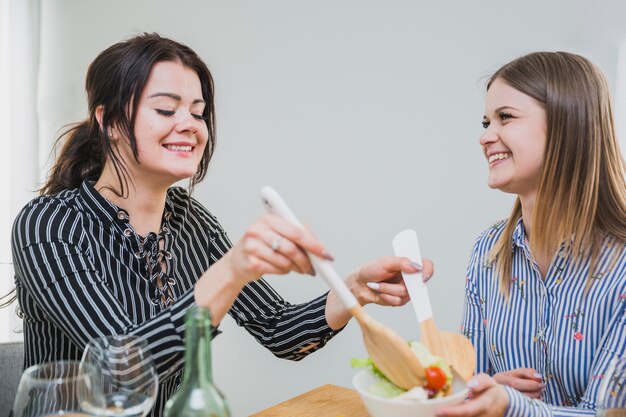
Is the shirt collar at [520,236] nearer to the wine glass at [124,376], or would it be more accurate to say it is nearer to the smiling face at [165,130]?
the smiling face at [165,130]

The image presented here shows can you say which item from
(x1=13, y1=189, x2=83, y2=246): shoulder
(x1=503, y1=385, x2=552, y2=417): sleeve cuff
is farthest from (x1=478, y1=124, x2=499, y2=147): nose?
(x1=13, y1=189, x2=83, y2=246): shoulder

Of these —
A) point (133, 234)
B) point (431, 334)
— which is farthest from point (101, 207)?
point (431, 334)

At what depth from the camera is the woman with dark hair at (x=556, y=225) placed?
1.46 meters

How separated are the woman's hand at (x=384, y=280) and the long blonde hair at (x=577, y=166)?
431 millimetres

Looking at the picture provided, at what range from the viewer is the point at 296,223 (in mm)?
966

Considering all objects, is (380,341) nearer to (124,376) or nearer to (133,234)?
(124,376)

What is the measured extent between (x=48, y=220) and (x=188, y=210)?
44cm

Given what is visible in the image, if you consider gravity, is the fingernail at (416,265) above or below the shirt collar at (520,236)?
above

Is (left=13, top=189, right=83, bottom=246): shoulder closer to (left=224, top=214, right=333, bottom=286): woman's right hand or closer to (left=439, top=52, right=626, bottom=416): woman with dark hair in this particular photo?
(left=224, top=214, right=333, bottom=286): woman's right hand

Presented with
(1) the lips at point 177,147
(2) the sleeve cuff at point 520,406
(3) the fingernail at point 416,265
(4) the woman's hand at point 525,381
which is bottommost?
(4) the woman's hand at point 525,381

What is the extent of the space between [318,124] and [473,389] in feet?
6.51

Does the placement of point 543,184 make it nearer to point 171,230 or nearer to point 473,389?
point 473,389

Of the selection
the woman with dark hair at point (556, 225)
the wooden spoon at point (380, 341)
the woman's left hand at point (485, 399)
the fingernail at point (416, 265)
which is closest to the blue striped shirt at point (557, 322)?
the woman with dark hair at point (556, 225)

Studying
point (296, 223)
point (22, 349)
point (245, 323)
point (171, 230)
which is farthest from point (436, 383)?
point (22, 349)
